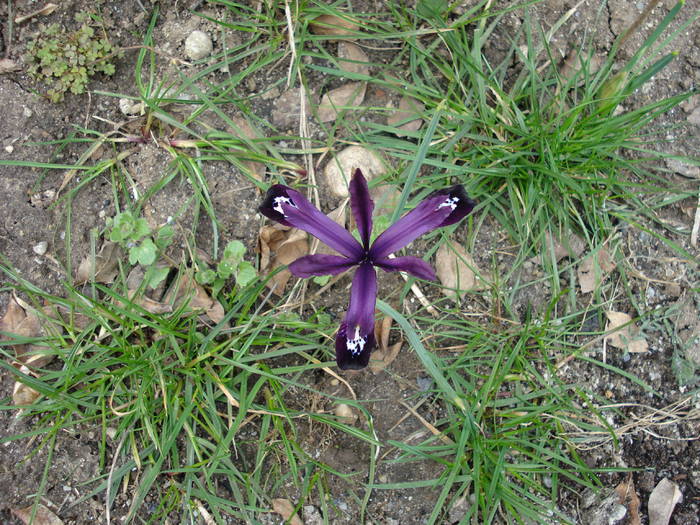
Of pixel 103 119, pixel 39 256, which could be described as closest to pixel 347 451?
pixel 39 256

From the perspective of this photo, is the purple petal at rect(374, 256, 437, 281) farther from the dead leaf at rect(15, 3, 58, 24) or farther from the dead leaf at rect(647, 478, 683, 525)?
the dead leaf at rect(15, 3, 58, 24)

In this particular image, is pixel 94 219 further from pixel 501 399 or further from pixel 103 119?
pixel 501 399

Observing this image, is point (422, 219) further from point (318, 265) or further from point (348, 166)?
point (348, 166)

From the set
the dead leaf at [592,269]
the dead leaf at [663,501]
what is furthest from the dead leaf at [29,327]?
the dead leaf at [663,501]

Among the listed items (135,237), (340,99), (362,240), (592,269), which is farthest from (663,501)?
(135,237)

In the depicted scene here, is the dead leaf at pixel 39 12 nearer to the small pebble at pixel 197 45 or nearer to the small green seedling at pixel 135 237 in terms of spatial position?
the small pebble at pixel 197 45

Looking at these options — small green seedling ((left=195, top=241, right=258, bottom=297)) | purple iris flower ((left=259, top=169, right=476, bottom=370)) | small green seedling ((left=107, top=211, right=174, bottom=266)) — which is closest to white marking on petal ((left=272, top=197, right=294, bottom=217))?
purple iris flower ((left=259, top=169, right=476, bottom=370))

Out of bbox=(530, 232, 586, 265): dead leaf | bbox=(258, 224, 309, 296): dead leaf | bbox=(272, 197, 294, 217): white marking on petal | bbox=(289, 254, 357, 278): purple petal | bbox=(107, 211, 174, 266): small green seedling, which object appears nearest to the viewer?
bbox=(289, 254, 357, 278): purple petal
